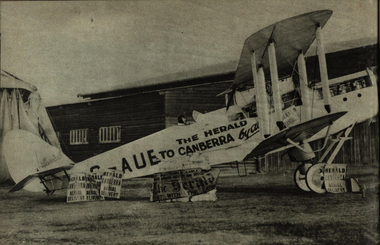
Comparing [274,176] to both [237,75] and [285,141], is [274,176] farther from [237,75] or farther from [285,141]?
[237,75]

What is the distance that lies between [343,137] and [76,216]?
9.88ft

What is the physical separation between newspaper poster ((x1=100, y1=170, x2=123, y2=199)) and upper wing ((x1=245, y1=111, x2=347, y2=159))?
4.81 ft

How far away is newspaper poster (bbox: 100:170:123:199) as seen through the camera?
351 centimetres

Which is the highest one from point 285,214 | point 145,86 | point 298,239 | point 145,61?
point 145,61

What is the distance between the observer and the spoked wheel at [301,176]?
3.23m

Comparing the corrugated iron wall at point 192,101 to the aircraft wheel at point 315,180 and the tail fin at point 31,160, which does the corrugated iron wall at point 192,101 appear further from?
the tail fin at point 31,160

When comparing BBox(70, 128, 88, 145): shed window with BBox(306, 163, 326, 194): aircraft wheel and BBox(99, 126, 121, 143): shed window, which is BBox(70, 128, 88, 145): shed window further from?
BBox(306, 163, 326, 194): aircraft wheel

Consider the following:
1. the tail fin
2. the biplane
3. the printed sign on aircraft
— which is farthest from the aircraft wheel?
the tail fin

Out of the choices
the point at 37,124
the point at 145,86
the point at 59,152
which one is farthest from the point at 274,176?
the point at 37,124

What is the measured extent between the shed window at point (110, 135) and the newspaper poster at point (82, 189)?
450 mm

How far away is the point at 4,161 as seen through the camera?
12.5 ft

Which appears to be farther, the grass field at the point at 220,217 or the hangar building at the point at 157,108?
the hangar building at the point at 157,108

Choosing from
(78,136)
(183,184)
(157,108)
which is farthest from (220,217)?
(78,136)

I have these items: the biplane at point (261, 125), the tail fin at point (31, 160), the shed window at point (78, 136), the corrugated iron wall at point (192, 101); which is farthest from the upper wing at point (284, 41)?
the tail fin at point (31, 160)
